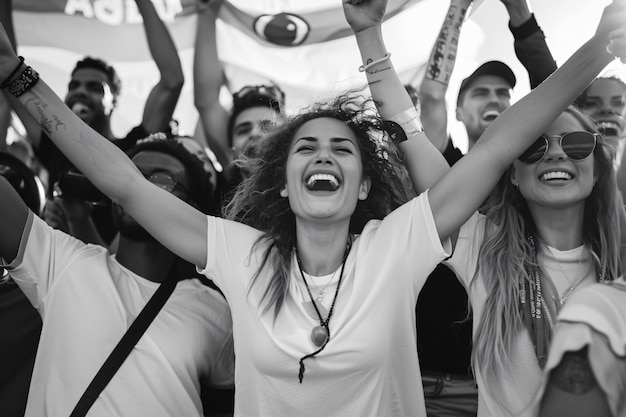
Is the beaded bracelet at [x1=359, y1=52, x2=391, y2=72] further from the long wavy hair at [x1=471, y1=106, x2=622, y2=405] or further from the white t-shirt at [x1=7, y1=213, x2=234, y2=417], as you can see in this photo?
the white t-shirt at [x1=7, y1=213, x2=234, y2=417]

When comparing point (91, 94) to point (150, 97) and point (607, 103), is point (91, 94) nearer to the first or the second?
point (150, 97)

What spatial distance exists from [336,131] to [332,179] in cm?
25

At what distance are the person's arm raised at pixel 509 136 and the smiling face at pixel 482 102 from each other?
4.59 ft

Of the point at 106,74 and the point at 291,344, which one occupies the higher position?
the point at 106,74

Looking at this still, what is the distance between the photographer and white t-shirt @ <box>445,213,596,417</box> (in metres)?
2.23

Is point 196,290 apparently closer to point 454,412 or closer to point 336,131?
point 336,131

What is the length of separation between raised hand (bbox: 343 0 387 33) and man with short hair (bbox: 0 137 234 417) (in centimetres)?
122

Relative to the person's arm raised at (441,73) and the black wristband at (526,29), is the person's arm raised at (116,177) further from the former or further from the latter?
the black wristband at (526,29)

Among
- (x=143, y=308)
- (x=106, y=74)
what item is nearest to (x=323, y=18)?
(x=106, y=74)

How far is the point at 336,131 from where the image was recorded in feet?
8.77

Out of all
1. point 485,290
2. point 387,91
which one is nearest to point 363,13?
point 387,91

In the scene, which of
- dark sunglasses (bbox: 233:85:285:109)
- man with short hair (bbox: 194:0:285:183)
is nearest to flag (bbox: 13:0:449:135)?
man with short hair (bbox: 194:0:285:183)

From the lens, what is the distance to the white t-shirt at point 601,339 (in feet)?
4.02

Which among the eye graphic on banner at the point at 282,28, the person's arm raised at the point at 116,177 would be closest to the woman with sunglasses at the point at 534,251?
the person's arm raised at the point at 116,177
